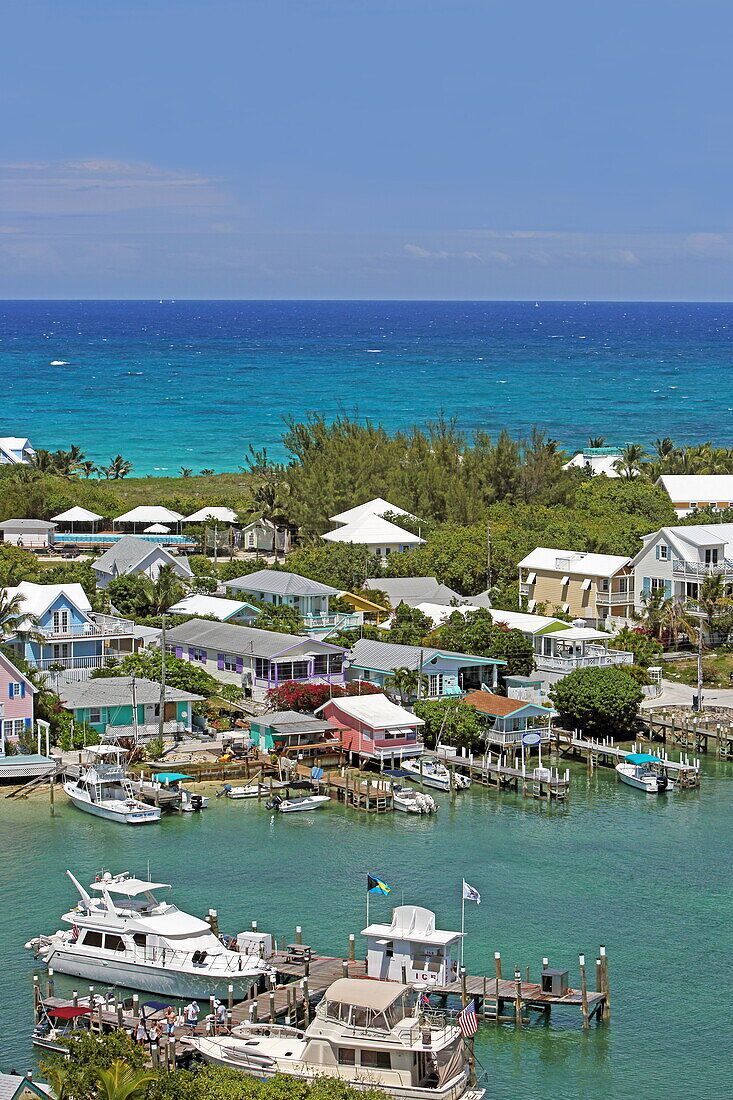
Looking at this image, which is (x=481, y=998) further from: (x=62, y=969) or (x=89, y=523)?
(x=89, y=523)

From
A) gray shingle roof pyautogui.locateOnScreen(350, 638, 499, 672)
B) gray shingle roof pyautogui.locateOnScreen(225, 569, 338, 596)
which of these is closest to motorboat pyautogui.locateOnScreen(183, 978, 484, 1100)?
gray shingle roof pyautogui.locateOnScreen(350, 638, 499, 672)

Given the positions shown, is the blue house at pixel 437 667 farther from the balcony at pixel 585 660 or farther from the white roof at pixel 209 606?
the white roof at pixel 209 606

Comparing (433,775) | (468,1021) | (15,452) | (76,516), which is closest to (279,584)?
(433,775)

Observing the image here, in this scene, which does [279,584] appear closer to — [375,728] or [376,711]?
[376,711]

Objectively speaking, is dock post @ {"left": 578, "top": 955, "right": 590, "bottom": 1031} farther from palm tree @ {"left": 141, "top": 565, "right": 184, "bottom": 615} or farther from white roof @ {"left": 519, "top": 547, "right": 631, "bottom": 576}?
white roof @ {"left": 519, "top": 547, "right": 631, "bottom": 576}

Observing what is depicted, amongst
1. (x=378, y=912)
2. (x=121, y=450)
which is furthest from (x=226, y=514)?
(x=121, y=450)
